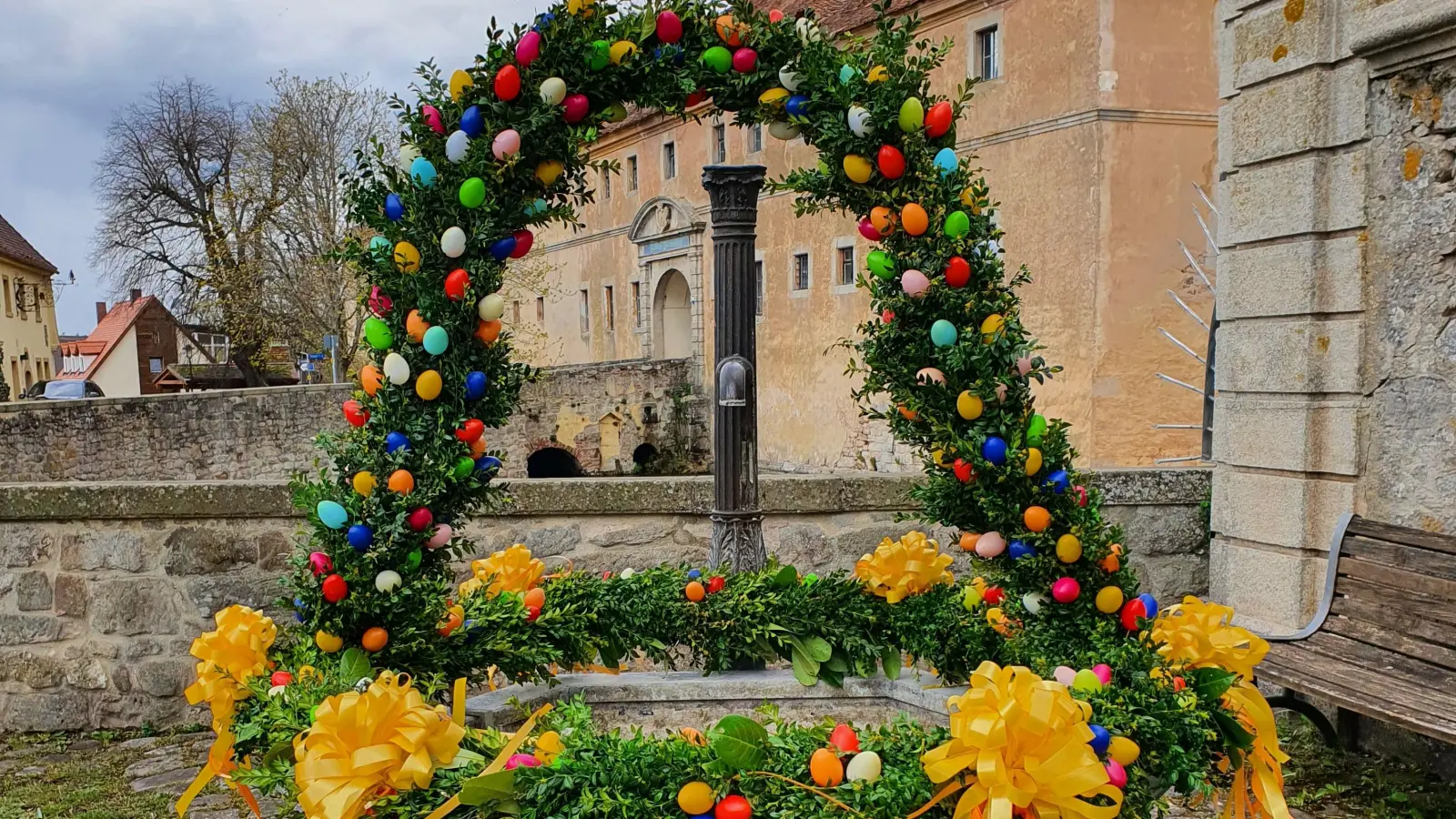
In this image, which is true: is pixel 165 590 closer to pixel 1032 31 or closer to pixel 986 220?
pixel 986 220

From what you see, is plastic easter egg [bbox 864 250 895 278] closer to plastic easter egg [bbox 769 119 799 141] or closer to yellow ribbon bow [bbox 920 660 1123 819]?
plastic easter egg [bbox 769 119 799 141]

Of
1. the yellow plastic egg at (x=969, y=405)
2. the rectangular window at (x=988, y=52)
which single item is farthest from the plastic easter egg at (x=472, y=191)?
the rectangular window at (x=988, y=52)

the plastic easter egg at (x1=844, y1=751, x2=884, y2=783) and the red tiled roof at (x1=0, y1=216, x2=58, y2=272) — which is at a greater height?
the red tiled roof at (x1=0, y1=216, x2=58, y2=272)

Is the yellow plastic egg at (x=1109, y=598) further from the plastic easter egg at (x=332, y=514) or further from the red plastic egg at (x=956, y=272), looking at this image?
the plastic easter egg at (x=332, y=514)

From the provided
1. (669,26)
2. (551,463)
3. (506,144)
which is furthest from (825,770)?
(551,463)

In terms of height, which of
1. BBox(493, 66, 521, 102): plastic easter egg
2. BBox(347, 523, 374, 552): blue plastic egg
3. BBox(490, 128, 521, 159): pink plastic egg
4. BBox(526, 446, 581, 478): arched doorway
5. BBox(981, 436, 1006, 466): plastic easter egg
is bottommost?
BBox(526, 446, 581, 478): arched doorway

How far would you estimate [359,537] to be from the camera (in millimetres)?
2471

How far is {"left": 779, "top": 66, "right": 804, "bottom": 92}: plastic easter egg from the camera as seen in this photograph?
102 inches

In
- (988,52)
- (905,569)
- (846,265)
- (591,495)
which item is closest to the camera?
(905,569)

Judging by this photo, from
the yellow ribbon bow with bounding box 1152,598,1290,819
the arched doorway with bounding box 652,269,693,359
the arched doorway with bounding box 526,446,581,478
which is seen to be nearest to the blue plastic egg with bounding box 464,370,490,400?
the yellow ribbon bow with bounding box 1152,598,1290,819

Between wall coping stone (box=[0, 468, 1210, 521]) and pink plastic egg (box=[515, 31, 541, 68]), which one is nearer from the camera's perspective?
pink plastic egg (box=[515, 31, 541, 68])

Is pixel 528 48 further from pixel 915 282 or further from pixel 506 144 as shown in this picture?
pixel 915 282

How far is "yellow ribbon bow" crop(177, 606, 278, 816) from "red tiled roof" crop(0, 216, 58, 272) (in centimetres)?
3470

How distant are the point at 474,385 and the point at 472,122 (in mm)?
611
